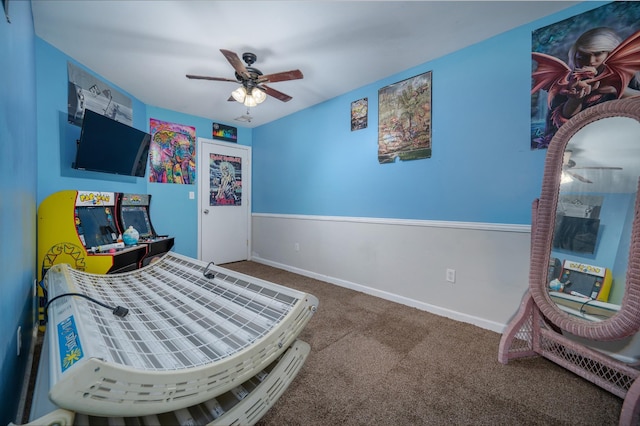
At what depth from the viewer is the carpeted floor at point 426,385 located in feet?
4.09

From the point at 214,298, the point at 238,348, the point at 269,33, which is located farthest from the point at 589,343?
the point at 269,33

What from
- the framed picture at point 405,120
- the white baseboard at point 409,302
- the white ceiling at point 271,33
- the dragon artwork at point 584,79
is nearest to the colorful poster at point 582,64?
the dragon artwork at point 584,79

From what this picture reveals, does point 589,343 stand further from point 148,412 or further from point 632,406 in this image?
point 148,412

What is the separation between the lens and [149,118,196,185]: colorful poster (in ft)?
11.3

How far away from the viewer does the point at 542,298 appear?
1597 millimetres

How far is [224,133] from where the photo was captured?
4207mm

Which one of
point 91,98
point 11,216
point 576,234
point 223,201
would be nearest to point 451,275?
point 576,234

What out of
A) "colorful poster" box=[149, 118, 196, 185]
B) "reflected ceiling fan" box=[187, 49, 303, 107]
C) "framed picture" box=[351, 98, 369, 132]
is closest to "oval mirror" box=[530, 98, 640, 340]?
"framed picture" box=[351, 98, 369, 132]

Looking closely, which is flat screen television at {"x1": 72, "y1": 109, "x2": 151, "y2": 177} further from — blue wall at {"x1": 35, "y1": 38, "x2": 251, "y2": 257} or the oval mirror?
the oval mirror

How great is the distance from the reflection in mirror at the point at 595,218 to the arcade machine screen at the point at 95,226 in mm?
3518

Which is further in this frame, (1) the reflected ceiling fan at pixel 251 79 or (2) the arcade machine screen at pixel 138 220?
(2) the arcade machine screen at pixel 138 220

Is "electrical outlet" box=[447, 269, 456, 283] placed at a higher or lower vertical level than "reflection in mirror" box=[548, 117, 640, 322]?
lower

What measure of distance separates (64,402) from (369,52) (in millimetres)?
2761

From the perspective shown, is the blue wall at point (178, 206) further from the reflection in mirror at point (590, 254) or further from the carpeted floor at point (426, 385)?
the reflection in mirror at point (590, 254)
